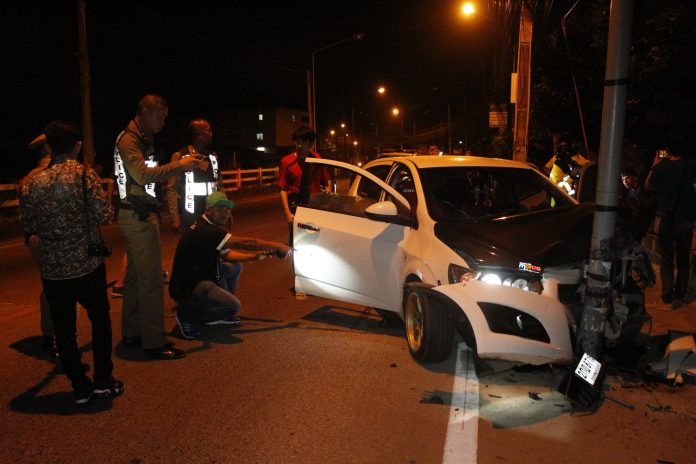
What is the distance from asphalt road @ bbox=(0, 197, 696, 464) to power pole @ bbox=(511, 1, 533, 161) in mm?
8484

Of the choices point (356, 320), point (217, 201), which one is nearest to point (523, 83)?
point (356, 320)

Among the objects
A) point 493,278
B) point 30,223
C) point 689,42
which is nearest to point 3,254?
point 30,223

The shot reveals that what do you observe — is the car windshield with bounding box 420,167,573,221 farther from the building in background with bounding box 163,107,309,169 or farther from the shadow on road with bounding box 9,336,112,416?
the building in background with bounding box 163,107,309,169

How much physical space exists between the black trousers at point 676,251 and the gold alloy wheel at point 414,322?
337 cm

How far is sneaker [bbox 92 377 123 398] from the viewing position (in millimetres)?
4094

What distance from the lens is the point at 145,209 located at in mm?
4715

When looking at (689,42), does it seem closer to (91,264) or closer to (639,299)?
(639,299)

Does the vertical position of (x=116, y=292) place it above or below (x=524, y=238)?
below

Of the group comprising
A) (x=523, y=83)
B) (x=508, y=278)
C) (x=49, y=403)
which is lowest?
(x=49, y=403)

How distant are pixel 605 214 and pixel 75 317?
3587 mm

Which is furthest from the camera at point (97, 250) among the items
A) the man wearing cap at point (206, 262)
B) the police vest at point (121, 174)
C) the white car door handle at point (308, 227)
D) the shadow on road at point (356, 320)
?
the shadow on road at point (356, 320)

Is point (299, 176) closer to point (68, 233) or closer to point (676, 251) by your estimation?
point (68, 233)

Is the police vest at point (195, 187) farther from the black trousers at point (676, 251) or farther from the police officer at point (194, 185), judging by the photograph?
the black trousers at point (676, 251)

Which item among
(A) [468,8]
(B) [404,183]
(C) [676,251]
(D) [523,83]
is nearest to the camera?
(B) [404,183]
